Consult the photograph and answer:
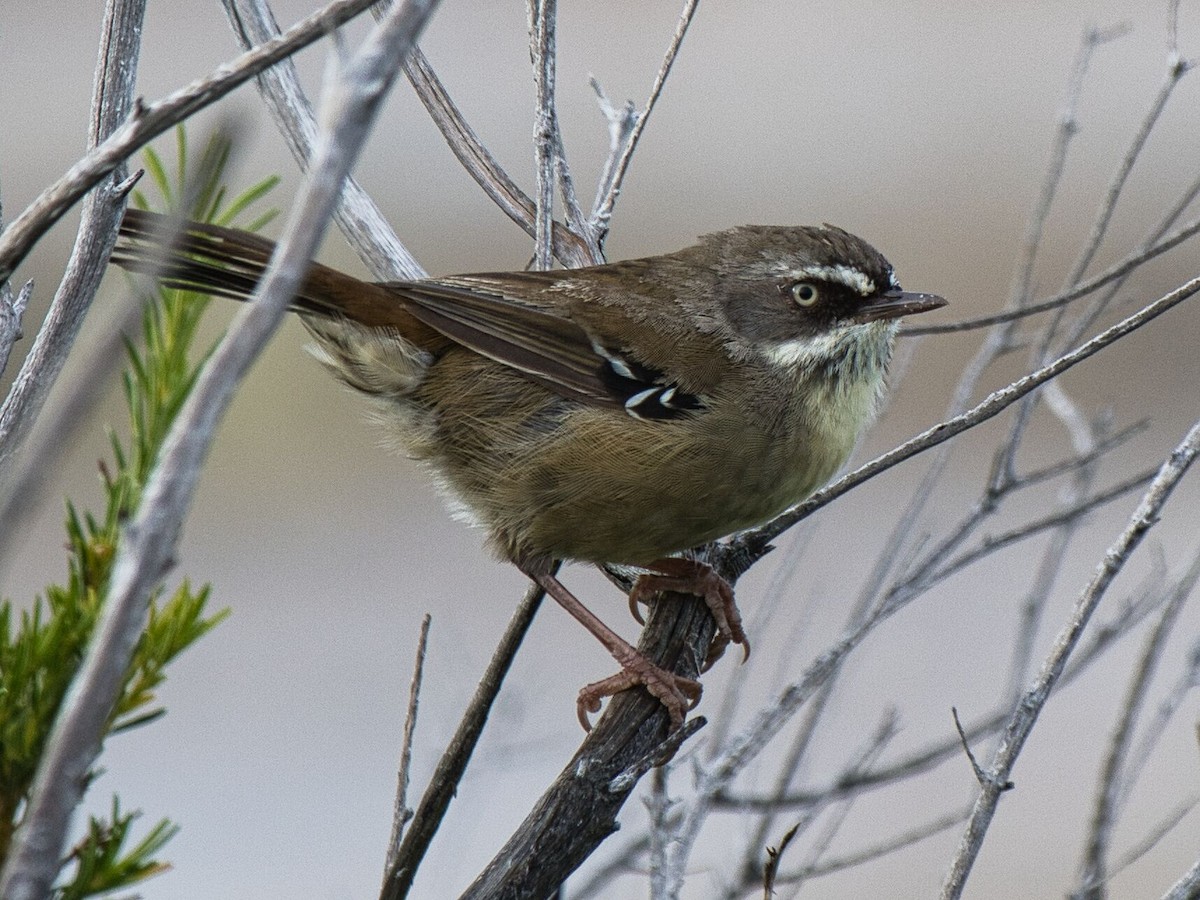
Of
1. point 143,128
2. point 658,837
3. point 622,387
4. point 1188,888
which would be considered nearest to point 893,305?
point 622,387

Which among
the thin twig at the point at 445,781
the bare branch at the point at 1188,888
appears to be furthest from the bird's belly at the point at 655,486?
the bare branch at the point at 1188,888

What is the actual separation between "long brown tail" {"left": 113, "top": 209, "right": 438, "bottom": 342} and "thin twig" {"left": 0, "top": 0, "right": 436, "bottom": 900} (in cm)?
49

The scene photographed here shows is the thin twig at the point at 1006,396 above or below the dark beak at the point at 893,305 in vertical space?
below

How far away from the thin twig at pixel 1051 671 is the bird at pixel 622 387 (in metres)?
1.48

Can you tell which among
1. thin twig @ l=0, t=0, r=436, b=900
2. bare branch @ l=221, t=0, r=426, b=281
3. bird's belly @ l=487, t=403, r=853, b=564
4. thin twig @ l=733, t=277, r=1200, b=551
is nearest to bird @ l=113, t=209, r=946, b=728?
bird's belly @ l=487, t=403, r=853, b=564

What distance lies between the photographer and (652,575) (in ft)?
12.5

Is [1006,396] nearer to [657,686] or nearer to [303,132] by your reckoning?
[657,686]

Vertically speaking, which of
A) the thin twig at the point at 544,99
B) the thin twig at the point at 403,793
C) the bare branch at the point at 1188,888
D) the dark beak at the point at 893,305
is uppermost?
the thin twig at the point at 544,99

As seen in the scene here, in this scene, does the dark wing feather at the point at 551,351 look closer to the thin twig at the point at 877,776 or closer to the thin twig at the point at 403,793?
the thin twig at the point at 877,776

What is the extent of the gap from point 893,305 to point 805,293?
0.27 m

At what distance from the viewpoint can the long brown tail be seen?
2555 mm

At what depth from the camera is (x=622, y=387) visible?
3943 mm

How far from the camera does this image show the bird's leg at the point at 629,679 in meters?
2.96

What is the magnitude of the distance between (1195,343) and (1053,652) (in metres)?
8.82
